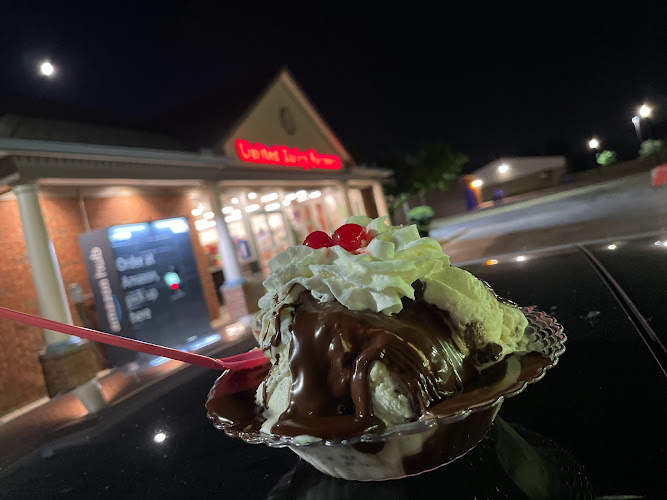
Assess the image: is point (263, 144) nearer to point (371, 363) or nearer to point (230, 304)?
point (230, 304)

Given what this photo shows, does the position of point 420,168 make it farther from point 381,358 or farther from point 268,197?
point 381,358

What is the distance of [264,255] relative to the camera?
14391mm

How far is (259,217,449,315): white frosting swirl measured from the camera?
924mm

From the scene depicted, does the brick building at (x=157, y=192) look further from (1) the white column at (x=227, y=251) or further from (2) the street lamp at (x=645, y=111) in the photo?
(2) the street lamp at (x=645, y=111)

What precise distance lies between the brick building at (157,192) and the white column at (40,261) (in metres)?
0.02

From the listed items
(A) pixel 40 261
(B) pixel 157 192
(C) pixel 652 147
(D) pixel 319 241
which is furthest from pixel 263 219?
(C) pixel 652 147

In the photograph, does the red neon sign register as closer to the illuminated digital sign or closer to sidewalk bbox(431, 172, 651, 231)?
the illuminated digital sign

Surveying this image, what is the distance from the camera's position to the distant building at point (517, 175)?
54094 mm

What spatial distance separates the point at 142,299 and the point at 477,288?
8.43 metres

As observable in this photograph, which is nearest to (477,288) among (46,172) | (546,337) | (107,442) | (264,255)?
(546,337)

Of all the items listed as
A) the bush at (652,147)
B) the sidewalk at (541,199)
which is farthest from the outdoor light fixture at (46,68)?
the bush at (652,147)

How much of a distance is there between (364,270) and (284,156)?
14074 mm

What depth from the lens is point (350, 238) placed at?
1140mm

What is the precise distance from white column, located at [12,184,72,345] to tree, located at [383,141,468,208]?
2281 centimetres
